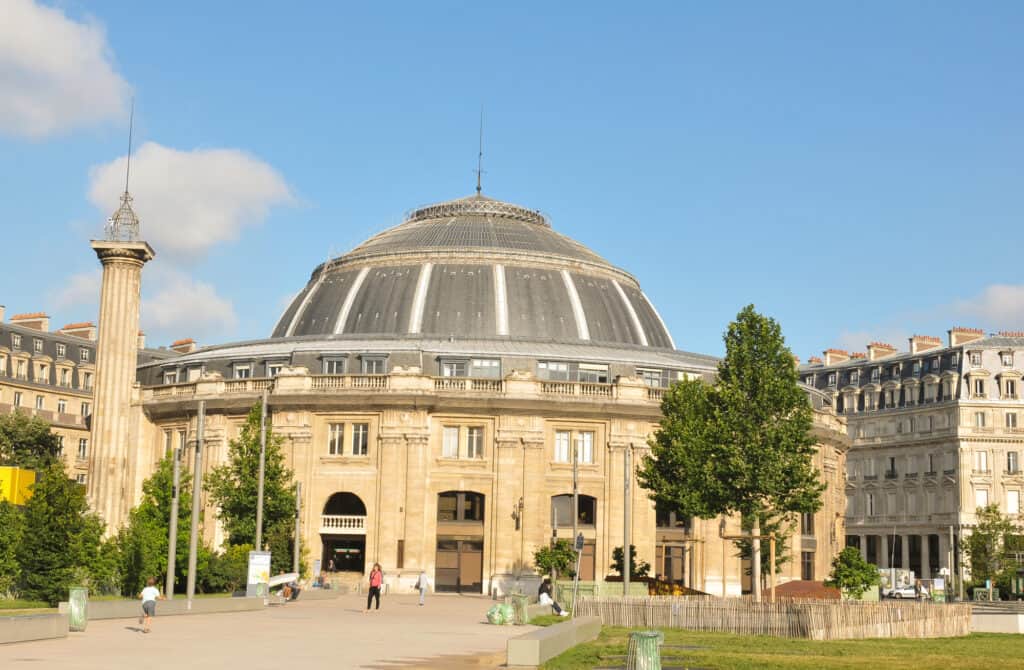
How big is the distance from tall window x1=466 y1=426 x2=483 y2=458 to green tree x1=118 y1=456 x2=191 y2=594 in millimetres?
17233

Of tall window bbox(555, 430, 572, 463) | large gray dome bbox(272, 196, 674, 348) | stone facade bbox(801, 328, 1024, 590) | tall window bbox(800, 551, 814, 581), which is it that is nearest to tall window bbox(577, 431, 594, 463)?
tall window bbox(555, 430, 572, 463)

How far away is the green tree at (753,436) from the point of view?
189 feet

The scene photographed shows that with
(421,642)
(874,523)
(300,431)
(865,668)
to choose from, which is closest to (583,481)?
(300,431)

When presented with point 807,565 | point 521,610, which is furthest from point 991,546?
point 521,610

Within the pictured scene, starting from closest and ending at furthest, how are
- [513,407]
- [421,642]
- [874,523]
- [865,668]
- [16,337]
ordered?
[865,668] → [421,642] → [513,407] → [16,337] → [874,523]

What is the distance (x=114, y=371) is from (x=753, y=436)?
4022 centimetres

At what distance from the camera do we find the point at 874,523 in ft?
421

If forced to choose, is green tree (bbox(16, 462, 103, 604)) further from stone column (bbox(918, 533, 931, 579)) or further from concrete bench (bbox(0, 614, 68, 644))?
stone column (bbox(918, 533, 931, 579))

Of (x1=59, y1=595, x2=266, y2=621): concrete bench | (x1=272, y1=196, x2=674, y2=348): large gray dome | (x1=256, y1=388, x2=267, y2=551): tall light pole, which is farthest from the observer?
(x1=272, y1=196, x2=674, y2=348): large gray dome

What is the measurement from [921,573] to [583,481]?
55.4m

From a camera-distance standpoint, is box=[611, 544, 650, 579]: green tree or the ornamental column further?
the ornamental column

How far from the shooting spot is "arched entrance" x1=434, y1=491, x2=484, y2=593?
77.2 meters

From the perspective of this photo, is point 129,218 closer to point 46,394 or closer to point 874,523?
point 46,394

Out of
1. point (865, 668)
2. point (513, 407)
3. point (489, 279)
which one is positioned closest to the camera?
point (865, 668)
